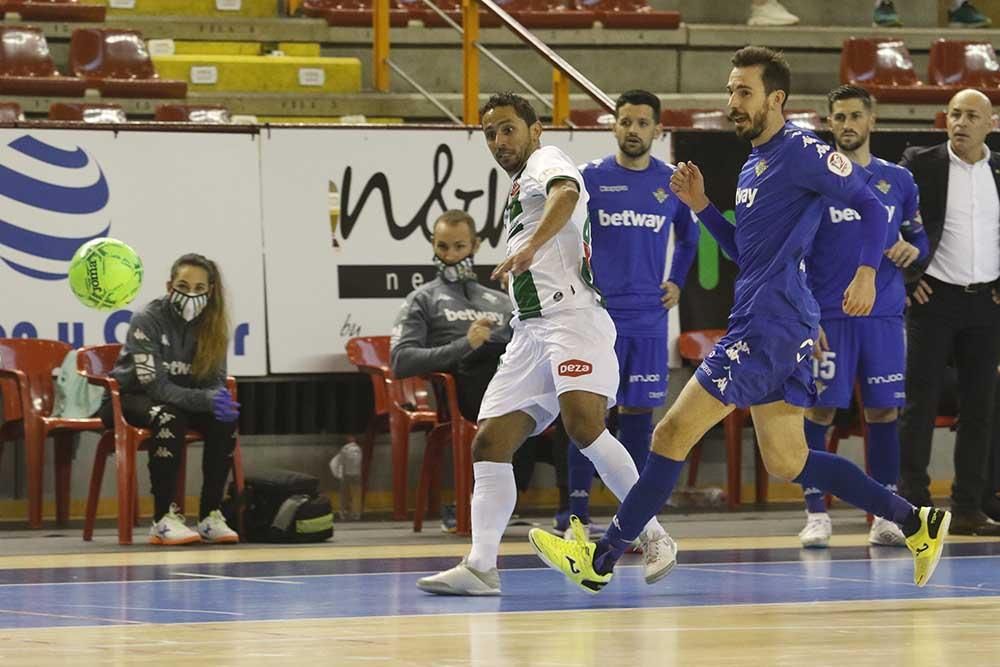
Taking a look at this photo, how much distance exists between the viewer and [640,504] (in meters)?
6.88

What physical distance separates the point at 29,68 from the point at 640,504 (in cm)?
887

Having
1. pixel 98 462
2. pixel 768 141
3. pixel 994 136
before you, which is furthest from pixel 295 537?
pixel 994 136

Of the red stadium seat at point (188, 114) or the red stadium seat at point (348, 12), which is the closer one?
the red stadium seat at point (188, 114)

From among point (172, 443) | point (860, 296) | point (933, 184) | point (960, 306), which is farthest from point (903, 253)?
point (172, 443)

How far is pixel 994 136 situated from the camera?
1217 centimetres

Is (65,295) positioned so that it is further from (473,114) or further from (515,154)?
(515,154)

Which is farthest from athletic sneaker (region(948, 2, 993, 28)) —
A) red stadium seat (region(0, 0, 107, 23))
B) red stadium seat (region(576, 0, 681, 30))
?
red stadium seat (region(0, 0, 107, 23))

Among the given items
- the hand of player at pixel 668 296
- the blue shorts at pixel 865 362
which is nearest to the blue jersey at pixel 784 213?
the hand of player at pixel 668 296

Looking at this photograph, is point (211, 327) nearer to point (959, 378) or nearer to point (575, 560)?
point (575, 560)

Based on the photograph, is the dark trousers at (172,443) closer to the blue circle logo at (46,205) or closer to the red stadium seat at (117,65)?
the blue circle logo at (46,205)

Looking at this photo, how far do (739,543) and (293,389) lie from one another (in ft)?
10.2

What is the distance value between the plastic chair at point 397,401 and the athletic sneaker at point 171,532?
1.47m

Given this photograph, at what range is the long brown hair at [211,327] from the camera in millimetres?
9898

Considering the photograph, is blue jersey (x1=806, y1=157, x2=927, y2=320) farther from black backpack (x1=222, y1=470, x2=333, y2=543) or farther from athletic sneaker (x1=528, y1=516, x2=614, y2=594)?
athletic sneaker (x1=528, y1=516, x2=614, y2=594)
